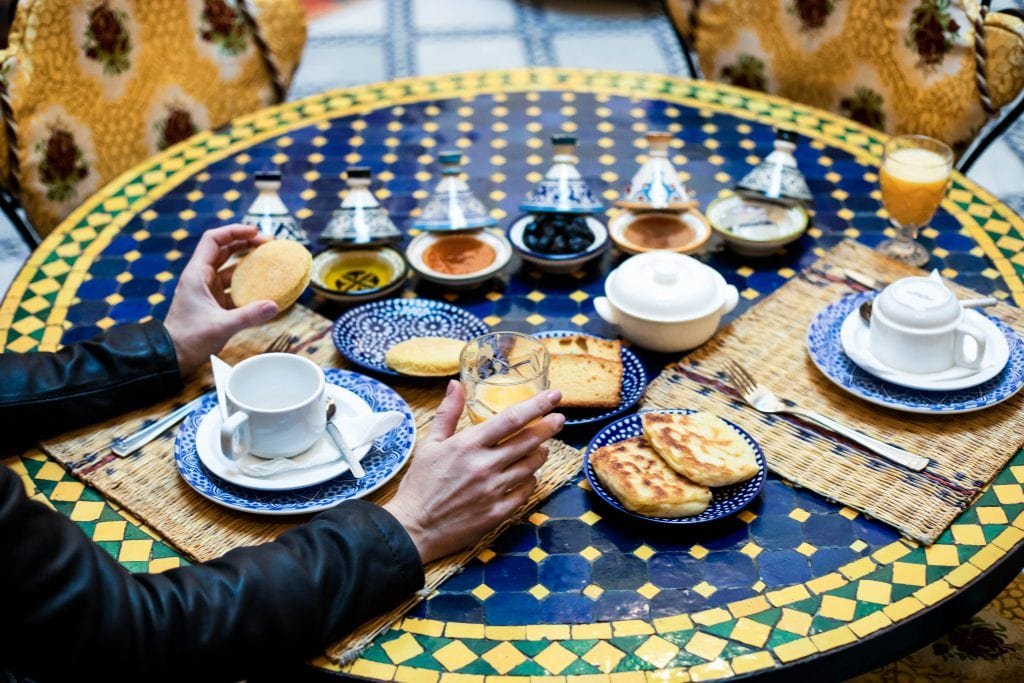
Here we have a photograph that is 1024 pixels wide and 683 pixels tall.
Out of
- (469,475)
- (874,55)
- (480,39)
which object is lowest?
(480,39)

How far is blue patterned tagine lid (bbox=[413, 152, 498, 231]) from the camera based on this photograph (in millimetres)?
1976

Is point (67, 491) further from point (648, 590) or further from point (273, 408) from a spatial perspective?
point (648, 590)

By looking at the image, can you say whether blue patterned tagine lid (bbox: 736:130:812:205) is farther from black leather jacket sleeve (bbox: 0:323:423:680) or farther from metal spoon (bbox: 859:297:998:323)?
black leather jacket sleeve (bbox: 0:323:423:680)

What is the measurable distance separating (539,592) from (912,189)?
109cm

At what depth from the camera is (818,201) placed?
2191 millimetres

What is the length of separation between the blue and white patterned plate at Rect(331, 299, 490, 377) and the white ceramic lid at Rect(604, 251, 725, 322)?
250 mm

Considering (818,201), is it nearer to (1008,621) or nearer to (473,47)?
(1008,621)

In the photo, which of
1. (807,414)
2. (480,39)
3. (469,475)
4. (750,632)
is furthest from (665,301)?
(480,39)

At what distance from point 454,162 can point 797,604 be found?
105 cm

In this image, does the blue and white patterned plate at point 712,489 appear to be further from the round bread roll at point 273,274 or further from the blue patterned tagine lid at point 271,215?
the blue patterned tagine lid at point 271,215

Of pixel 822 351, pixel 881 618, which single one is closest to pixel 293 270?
pixel 822 351

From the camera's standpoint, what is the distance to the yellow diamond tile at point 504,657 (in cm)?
127

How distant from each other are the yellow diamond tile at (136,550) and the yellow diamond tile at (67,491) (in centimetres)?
13

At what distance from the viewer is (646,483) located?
1462 millimetres
